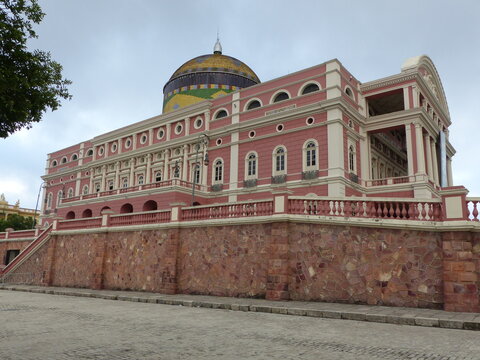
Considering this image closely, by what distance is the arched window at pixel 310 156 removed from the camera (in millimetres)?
25630

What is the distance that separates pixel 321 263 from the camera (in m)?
12.3

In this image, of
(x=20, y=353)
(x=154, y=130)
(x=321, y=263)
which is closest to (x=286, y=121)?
(x=154, y=130)

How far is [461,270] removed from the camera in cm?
1002

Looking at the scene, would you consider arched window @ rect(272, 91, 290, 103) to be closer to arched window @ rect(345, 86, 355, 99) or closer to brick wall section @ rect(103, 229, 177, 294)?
arched window @ rect(345, 86, 355, 99)

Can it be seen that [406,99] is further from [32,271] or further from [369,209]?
[32,271]

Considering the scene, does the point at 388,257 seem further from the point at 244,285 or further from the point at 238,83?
the point at 238,83

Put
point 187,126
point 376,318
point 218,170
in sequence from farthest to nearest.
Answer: point 187,126, point 218,170, point 376,318

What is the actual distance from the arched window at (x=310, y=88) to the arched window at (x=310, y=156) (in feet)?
12.2

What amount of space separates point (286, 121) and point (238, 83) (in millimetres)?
15936

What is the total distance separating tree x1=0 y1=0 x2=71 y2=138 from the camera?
32.6 ft

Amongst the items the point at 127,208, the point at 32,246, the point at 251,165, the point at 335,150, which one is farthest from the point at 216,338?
the point at 127,208

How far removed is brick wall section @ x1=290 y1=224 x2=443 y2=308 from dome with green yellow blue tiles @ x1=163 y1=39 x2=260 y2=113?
2977 centimetres

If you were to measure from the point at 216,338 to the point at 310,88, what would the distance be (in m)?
22.8

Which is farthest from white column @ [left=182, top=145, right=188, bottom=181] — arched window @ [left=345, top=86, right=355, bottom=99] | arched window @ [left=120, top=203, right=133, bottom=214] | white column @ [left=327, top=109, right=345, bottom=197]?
arched window @ [left=345, top=86, right=355, bottom=99]
